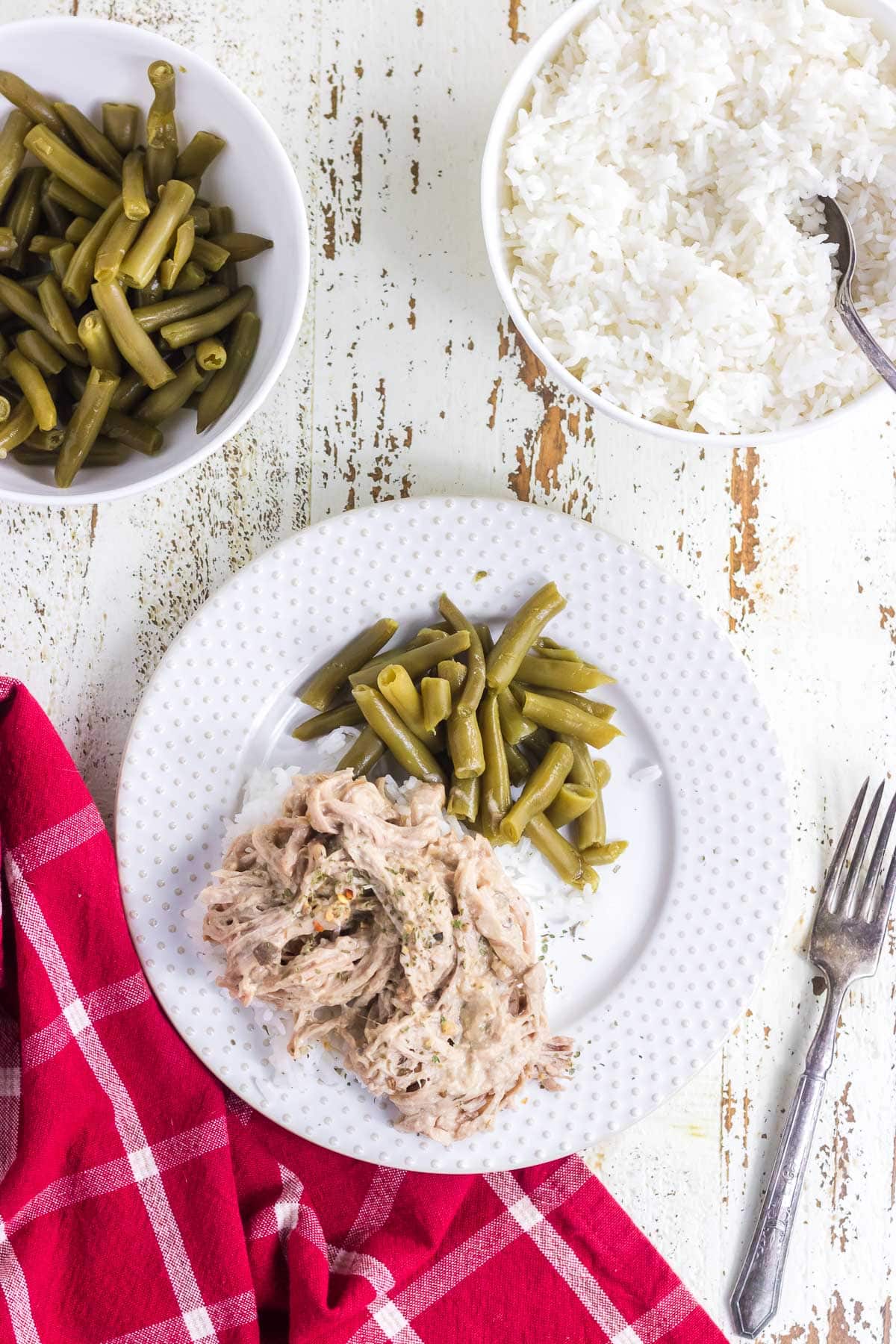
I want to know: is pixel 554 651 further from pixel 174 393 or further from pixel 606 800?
pixel 174 393

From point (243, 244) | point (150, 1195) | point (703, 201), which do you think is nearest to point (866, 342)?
point (703, 201)

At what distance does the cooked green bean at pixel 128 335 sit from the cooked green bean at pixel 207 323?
0.16ft

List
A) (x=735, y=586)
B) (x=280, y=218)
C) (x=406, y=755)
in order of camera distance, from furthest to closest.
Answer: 1. (x=735, y=586)
2. (x=406, y=755)
3. (x=280, y=218)

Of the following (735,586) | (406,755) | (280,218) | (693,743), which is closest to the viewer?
(280,218)

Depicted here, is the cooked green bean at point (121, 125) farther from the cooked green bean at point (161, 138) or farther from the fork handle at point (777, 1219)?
the fork handle at point (777, 1219)

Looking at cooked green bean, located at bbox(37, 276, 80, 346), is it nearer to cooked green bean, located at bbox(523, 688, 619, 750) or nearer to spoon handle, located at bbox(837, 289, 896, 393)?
cooked green bean, located at bbox(523, 688, 619, 750)

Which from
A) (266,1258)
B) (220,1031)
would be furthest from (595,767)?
(266,1258)

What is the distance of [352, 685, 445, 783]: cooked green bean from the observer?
89.0 inches

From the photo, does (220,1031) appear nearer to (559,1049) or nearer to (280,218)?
(559,1049)

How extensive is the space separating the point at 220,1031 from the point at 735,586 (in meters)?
1.57

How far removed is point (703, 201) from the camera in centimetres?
225

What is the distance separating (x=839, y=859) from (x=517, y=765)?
0.83 metres

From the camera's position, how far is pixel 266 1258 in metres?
2.38

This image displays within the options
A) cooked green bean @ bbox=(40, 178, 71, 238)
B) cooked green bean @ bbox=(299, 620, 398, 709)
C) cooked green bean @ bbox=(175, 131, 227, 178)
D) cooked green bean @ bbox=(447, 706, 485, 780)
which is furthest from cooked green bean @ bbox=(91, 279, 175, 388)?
cooked green bean @ bbox=(447, 706, 485, 780)
